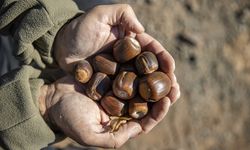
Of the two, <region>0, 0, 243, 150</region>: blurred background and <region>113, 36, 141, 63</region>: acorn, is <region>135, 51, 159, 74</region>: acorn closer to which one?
<region>113, 36, 141, 63</region>: acorn

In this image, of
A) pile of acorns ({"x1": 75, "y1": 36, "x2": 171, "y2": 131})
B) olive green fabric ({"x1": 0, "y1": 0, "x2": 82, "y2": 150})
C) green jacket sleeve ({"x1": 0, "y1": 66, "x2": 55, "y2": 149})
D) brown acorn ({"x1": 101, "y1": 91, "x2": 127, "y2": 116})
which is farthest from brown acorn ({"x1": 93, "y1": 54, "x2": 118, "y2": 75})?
green jacket sleeve ({"x1": 0, "y1": 66, "x2": 55, "y2": 149})

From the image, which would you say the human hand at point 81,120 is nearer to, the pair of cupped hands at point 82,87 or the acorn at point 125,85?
the pair of cupped hands at point 82,87

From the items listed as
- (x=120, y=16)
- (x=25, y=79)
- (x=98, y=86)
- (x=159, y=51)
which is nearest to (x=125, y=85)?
(x=98, y=86)

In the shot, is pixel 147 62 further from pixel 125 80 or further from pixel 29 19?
pixel 29 19

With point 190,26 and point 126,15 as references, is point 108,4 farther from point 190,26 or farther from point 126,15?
point 190,26

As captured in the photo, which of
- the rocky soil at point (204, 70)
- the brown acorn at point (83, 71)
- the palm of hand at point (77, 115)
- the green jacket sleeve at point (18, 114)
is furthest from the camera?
the rocky soil at point (204, 70)

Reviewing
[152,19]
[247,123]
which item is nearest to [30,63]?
[152,19]

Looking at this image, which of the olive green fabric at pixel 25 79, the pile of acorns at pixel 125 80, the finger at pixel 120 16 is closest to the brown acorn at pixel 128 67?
the pile of acorns at pixel 125 80
